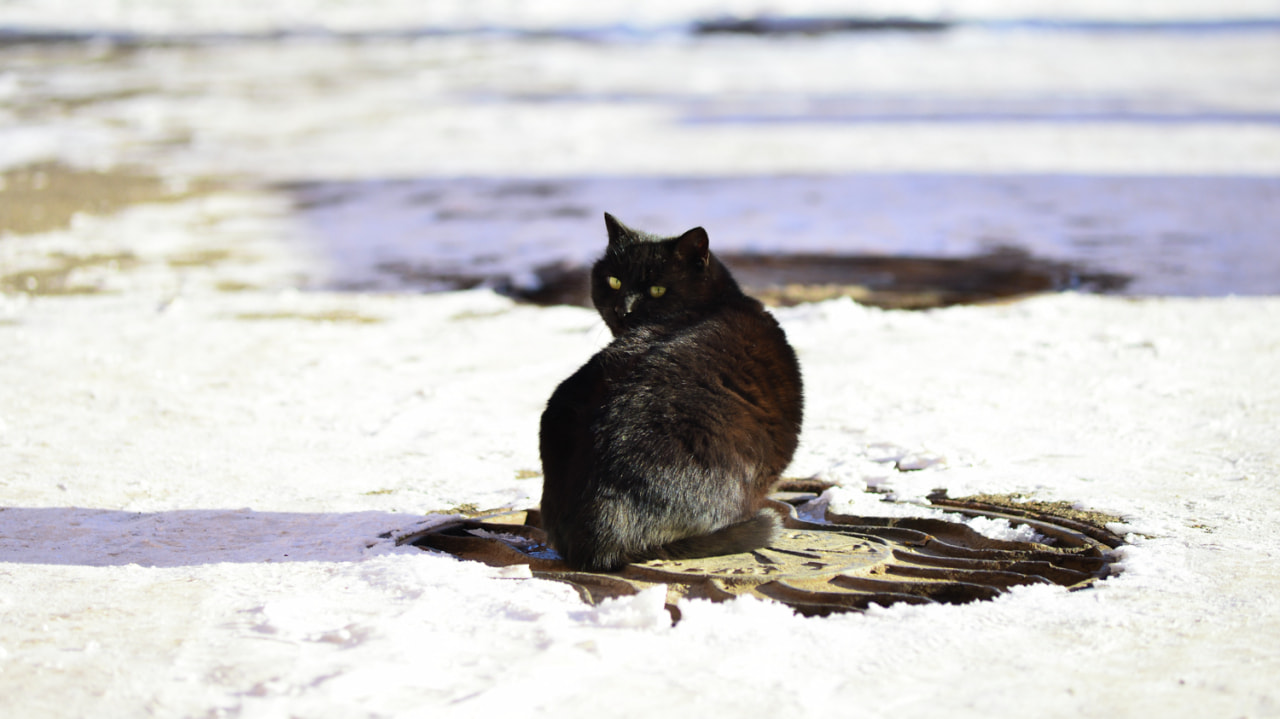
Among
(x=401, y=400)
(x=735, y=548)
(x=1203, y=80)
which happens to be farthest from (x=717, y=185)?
(x=1203, y=80)

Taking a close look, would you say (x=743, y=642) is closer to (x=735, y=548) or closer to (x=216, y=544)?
(x=735, y=548)

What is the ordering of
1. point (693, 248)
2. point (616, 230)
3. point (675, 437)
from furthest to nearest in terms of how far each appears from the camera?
point (616, 230) < point (693, 248) < point (675, 437)

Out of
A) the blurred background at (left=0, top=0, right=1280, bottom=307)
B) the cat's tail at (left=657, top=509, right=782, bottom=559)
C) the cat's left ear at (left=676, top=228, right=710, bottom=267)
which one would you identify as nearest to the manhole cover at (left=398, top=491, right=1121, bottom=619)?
the cat's tail at (left=657, top=509, right=782, bottom=559)

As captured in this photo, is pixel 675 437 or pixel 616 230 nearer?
pixel 675 437

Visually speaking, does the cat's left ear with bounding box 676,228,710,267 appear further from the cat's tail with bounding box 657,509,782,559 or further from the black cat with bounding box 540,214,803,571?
the cat's tail with bounding box 657,509,782,559

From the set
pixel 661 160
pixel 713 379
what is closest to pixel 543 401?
pixel 713 379

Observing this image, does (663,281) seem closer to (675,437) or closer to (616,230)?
(616,230)

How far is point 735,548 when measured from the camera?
2.71 m

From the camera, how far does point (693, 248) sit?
2977mm

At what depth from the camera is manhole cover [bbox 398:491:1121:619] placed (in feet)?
8.21

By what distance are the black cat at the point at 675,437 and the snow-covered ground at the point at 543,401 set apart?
0.75ft

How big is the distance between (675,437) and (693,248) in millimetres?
624

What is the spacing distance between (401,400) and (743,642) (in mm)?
2360

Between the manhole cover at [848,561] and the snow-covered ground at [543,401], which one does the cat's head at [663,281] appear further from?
the snow-covered ground at [543,401]
